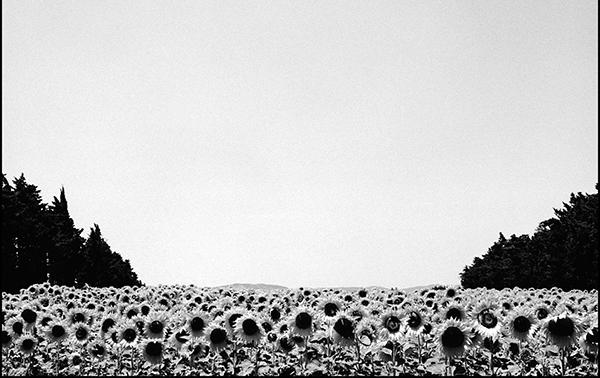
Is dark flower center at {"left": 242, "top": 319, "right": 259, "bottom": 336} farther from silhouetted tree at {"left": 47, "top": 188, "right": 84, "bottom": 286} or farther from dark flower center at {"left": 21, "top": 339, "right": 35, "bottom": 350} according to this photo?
silhouetted tree at {"left": 47, "top": 188, "right": 84, "bottom": 286}

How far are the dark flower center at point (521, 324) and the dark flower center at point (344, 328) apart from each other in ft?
12.2

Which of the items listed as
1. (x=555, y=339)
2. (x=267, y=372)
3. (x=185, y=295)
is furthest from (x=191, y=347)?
(x=185, y=295)

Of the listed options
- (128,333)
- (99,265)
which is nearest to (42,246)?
(99,265)

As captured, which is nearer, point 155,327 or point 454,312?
point 155,327

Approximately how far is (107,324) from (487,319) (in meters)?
9.86

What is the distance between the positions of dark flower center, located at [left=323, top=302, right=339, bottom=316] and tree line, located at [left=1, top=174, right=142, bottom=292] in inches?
1605

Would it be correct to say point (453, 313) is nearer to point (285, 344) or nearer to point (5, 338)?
point (285, 344)

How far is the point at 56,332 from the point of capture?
48.1ft

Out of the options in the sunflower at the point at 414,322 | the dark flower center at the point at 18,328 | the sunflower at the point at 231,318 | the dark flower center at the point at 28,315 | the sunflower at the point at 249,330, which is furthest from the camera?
the dark flower center at the point at 28,315

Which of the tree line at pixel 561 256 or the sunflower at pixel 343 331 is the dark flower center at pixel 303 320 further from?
the tree line at pixel 561 256

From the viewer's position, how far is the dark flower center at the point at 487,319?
12203 millimetres

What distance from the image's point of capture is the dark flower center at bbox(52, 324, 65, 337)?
14.6 meters

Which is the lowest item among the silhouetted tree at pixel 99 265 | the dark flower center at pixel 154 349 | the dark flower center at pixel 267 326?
the dark flower center at pixel 154 349

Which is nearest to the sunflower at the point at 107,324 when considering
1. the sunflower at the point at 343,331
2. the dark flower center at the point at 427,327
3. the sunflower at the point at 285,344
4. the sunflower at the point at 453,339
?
the sunflower at the point at 285,344
